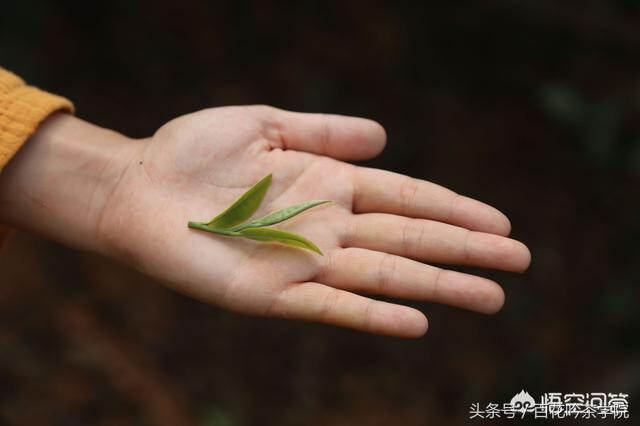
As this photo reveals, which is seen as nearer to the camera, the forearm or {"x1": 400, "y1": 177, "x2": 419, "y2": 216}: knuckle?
{"x1": 400, "y1": 177, "x2": 419, "y2": 216}: knuckle

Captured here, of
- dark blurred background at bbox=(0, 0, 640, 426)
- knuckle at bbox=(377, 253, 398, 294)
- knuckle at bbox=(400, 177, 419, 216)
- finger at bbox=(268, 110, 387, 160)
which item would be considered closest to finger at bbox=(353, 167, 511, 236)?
knuckle at bbox=(400, 177, 419, 216)

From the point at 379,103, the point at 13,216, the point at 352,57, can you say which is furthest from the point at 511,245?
the point at 352,57

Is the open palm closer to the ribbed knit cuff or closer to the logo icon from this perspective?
the ribbed knit cuff

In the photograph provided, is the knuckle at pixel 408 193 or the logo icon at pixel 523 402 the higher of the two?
the knuckle at pixel 408 193

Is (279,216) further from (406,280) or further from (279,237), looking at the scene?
(406,280)

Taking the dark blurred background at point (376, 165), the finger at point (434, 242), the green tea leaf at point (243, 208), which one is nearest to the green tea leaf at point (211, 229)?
the green tea leaf at point (243, 208)

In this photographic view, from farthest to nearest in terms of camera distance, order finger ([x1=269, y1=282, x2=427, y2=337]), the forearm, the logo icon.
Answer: the logo icon
the forearm
finger ([x1=269, y1=282, x2=427, y2=337])

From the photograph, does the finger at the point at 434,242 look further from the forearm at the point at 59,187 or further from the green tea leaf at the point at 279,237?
the forearm at the point at 59,187
